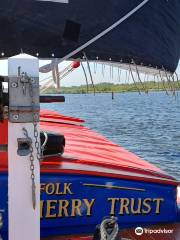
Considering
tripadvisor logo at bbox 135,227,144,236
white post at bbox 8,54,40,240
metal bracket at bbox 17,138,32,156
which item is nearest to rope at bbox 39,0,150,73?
white post at bbox 8,54,40,240

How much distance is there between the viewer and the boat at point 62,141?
4234 mm

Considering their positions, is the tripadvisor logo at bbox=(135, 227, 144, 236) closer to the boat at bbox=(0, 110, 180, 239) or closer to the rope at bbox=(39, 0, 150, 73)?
the boat at bbox=(0, 110, 180, 239)

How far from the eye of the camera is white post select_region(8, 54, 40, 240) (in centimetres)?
412

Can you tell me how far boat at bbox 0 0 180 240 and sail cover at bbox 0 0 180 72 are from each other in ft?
0.04

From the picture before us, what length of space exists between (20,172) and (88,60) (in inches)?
63.9

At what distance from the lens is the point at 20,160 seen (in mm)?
4223

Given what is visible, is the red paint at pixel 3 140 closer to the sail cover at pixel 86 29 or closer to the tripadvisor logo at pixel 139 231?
the sail cover at pixel 86 29

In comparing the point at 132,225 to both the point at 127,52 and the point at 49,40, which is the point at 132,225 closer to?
the point at 127,52

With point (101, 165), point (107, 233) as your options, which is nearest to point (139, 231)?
point (101, 165)

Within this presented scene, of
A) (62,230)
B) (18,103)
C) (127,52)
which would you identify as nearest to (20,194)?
(18,103)

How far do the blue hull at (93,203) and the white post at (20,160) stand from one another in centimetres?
77

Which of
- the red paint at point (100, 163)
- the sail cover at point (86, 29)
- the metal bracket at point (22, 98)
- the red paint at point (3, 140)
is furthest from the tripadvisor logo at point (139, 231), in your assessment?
the metal bracket at point (22, 98)

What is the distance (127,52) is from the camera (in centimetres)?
536

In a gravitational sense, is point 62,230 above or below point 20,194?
below
